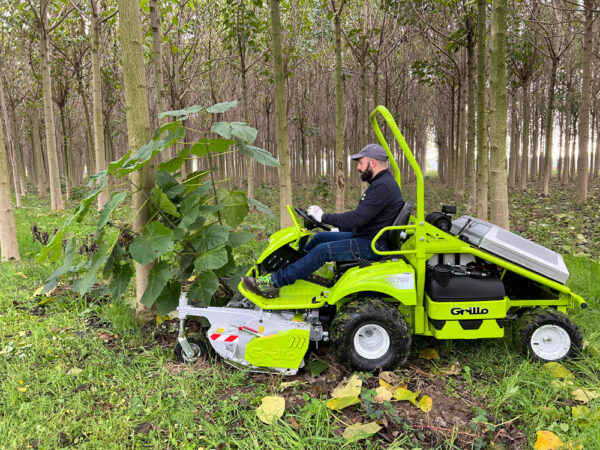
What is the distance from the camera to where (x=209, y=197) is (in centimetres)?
384

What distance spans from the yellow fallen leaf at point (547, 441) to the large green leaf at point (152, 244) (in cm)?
279

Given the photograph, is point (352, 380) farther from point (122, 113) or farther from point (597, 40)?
point (122, 113)

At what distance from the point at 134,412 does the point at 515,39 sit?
1288cm

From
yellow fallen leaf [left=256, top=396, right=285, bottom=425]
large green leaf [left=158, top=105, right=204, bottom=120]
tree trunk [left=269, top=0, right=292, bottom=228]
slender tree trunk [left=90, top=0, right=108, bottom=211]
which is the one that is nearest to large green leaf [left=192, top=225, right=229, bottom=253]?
large green leaf [left=158, top=105, right=204, bottom=120]

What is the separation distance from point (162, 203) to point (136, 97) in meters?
1.10

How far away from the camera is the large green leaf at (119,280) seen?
3545mm

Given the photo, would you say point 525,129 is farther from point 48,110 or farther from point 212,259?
point 48,110

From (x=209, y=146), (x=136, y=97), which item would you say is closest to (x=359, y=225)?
(x=209, y=146)

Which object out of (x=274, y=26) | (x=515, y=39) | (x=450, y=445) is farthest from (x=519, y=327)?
(x=515, y=39)

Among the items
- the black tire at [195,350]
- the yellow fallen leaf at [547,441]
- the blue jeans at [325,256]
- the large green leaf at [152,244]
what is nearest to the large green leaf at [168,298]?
the black tire at [195,350]

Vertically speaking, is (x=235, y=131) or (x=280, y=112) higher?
(x=280, y=112)

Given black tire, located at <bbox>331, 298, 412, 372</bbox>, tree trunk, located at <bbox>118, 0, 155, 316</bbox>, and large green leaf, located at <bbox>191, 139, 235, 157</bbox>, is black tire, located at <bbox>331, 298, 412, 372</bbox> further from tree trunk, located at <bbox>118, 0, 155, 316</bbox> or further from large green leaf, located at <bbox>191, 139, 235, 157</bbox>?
tree trunk, located at <bbox>118, 0, 155, 316</bbox>

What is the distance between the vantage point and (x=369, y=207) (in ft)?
11.2

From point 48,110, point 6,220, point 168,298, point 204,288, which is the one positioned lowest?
point 168,298
